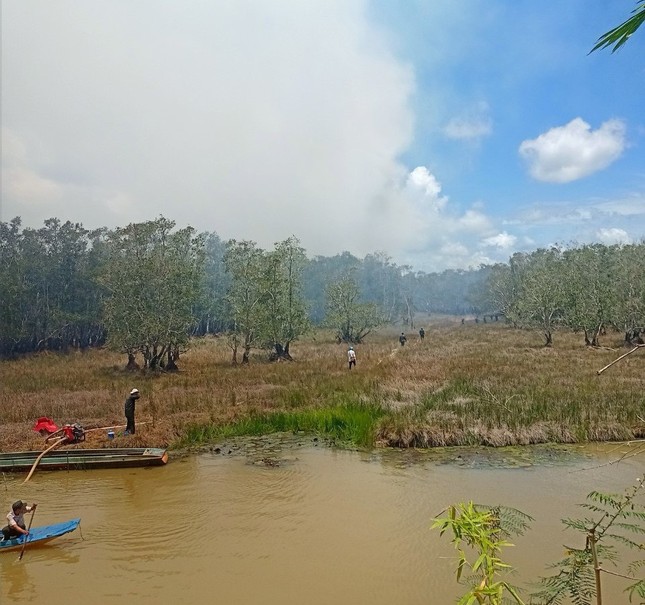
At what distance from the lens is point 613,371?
911 inches

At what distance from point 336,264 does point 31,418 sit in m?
115

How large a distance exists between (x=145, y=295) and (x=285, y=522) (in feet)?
82.2

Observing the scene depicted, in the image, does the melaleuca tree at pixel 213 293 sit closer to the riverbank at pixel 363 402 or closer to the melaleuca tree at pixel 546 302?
the riverbank at pixel 363 402

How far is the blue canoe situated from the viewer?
28.0 ft

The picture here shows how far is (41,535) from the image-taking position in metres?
8.78

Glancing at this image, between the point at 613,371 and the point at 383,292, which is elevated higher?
the point at 383,292

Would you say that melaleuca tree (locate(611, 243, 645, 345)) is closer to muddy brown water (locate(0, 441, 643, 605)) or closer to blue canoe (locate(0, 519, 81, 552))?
muddy brown water (locate(0, 441, 643, 605))

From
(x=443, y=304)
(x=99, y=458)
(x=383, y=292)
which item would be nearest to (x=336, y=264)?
(x=383, y=292)

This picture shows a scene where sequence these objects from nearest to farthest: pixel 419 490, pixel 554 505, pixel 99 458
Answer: pixel 554 505 → pixel 419 490 → pixel 99 458

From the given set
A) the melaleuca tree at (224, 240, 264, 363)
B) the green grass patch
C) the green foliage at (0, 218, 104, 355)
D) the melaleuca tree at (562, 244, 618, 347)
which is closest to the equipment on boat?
the green grass patch

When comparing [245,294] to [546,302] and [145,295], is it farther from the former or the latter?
[546,302]

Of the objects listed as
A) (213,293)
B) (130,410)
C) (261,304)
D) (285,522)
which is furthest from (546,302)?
(213,293)

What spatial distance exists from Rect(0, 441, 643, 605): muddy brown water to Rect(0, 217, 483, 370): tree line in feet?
61.0

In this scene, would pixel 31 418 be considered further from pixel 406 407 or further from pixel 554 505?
pixel 554 505
